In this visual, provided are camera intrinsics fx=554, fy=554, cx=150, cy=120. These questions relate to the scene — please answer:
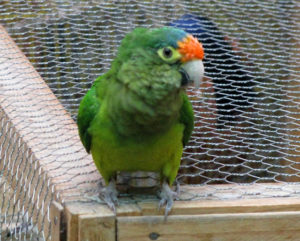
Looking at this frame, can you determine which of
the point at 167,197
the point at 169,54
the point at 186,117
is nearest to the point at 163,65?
the point at 169,54

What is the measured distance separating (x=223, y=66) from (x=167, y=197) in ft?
4.41

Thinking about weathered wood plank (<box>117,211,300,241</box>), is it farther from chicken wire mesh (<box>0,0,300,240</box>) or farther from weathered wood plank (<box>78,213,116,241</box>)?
chicken wire mesh (<box>0,0,300,240</box>)

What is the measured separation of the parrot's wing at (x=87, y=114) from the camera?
5.48 ft

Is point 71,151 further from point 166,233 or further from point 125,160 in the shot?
point 166,233

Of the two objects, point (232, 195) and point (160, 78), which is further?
point (232, 195)

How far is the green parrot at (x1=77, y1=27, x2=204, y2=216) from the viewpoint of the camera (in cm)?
149

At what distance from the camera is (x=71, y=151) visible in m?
1.85

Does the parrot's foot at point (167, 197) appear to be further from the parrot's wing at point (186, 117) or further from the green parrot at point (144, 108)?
the parrot's wing at point (186, 117)

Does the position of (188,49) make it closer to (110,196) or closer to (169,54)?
(169,54)

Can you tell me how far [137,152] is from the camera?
1.60m

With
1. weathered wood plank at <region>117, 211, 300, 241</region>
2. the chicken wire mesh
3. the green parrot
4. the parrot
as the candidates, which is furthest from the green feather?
the parrot

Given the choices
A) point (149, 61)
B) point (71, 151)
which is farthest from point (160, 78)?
point (71, 151)

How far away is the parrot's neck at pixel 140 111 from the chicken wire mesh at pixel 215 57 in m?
0.73

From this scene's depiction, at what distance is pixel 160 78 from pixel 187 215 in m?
0.39
